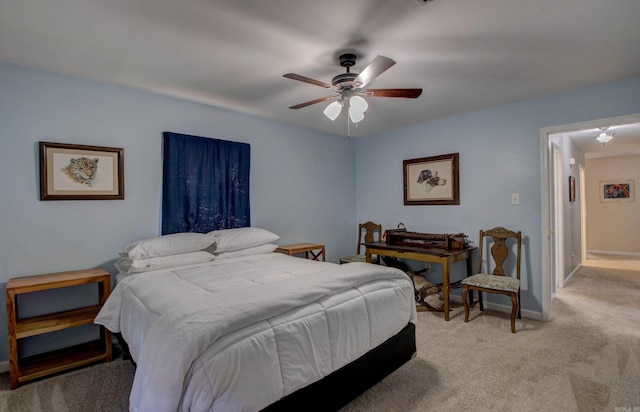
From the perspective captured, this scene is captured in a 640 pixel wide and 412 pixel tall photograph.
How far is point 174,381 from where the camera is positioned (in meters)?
1.23

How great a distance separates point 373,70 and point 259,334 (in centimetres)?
173

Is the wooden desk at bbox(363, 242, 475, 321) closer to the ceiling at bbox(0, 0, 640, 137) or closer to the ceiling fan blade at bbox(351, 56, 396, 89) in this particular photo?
the ceiling at bbox(0, 0, 640, 137)

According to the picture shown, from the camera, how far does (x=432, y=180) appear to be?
4.19 meters

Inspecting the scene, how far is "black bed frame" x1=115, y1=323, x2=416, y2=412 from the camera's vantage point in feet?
5.12

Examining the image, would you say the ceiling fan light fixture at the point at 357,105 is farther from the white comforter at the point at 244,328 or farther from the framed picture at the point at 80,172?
the framed picture at the point at 80,172

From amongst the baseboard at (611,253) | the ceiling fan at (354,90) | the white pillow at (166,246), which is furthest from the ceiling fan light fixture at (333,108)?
the baseboard at (611,253)

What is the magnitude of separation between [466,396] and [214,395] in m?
1.63

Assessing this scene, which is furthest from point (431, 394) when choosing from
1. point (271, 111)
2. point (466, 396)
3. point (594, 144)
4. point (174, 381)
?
point (594, 144)

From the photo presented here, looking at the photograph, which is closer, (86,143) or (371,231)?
(86,143)

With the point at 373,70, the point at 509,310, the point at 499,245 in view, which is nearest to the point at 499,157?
the point at 499,245

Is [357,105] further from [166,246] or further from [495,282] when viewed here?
[495,282]

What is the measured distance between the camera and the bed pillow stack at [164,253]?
255 centimetres

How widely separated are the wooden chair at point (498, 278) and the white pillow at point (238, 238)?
221 cm

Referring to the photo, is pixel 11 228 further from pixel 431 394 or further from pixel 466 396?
pixel 466 396
